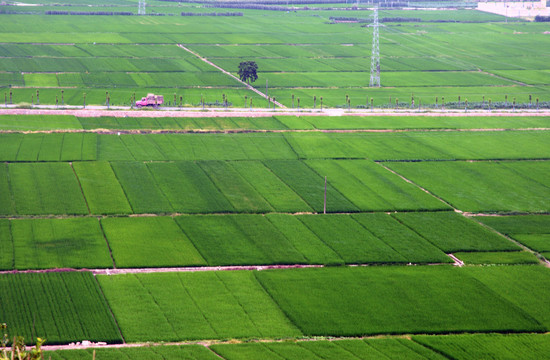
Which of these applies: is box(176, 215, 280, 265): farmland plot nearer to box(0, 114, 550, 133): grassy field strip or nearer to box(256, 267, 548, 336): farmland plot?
box(256, 267, 548, 336): farmland plot

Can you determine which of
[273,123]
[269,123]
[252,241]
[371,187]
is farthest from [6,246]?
[273,123]

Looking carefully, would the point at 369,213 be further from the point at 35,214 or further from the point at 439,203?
the point at 35,214

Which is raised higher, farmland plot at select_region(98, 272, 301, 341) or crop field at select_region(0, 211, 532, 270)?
crop field at select_region(0, 211, 532, 270)

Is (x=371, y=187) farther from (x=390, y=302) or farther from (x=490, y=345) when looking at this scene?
(x=490, y=345)

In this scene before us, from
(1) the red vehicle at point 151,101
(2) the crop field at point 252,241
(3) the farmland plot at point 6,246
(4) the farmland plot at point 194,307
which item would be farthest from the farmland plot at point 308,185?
(1) the red vehicle at point 151,101

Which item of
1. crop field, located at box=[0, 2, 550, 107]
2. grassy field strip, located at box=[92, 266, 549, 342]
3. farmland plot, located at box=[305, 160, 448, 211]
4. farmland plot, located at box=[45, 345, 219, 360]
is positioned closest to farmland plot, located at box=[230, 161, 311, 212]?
farmland plot, located at box=[305, 160, 448, 211]
